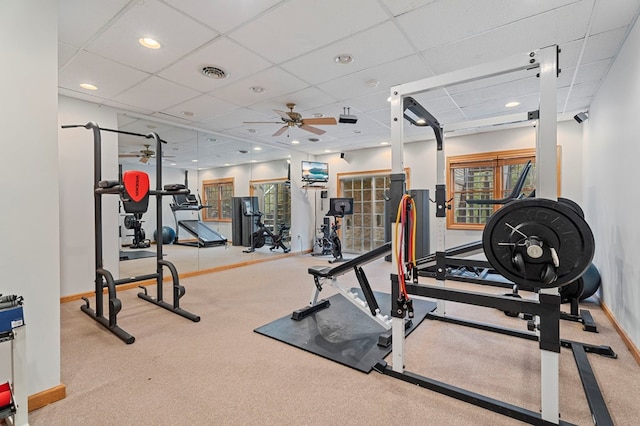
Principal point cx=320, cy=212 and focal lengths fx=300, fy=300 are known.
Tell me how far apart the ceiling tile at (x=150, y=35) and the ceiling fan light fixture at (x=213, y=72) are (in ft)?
1.08

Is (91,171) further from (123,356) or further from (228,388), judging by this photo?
(228,388)

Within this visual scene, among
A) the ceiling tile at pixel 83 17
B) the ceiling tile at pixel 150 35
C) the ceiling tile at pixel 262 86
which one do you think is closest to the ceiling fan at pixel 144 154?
the ceiling tile at pixel 262 86

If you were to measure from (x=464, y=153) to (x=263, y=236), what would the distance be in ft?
16.8

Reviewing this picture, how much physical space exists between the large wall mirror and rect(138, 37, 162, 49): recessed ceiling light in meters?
2.04

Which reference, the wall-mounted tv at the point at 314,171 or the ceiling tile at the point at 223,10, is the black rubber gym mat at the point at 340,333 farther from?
the wall-mounted tv at the point at 314,171

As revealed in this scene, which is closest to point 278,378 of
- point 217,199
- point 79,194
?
point 79,194

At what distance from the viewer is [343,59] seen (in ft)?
10.5

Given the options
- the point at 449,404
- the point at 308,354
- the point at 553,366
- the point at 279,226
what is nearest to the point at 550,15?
the point at 553,366

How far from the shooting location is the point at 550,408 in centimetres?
173

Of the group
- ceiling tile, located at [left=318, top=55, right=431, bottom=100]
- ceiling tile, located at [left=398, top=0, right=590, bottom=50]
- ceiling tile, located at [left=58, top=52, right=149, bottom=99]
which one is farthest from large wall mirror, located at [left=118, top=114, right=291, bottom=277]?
ceiling tile, located at [left=398, top=0, right=590, bottom=50]

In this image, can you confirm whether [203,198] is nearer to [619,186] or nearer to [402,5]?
[402,5]

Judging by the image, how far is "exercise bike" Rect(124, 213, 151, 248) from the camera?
16.4ft

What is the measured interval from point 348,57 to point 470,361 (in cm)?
309

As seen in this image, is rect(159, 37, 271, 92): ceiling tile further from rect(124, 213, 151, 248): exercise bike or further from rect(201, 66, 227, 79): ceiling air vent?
rect(124, 213, 151, 248): exercise bike
